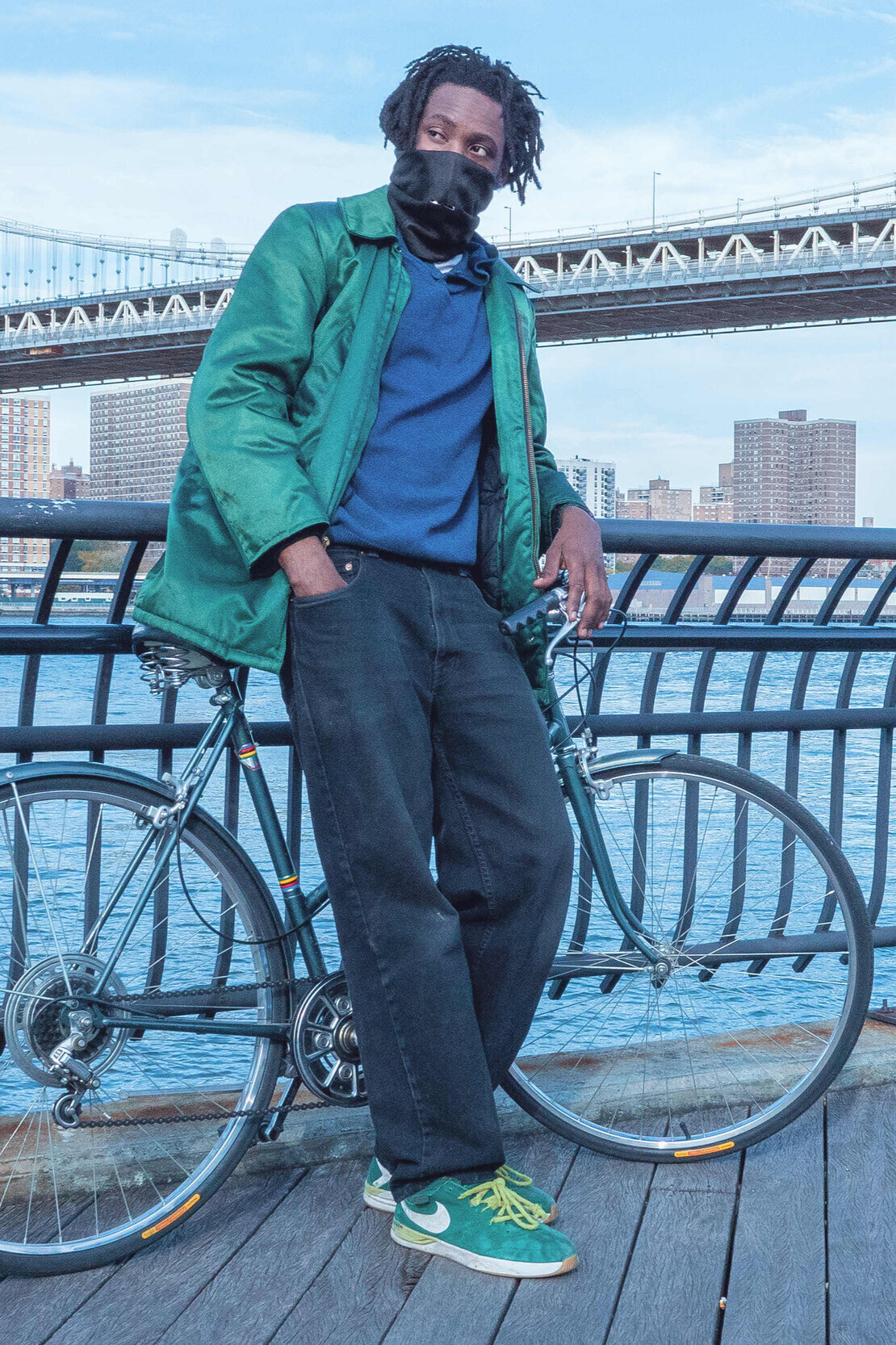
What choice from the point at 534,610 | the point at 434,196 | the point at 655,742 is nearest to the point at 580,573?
the point at 534,610

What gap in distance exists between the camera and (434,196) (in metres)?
1.59

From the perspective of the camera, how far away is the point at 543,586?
1.69 m

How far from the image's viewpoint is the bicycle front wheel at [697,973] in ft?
5.87

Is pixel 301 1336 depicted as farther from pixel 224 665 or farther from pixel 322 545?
pixel 322 545

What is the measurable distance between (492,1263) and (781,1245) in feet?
1.16

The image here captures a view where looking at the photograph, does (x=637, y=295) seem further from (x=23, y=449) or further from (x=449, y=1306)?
(x=449, y=1306)

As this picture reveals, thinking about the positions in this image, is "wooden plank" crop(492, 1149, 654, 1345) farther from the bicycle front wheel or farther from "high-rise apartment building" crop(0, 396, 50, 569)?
"high-rise apartment building" crop(0, 396, 50, 569)

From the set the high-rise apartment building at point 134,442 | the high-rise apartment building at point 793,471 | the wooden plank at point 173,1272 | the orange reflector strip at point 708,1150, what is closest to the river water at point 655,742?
the wooden plank at point 173,1272

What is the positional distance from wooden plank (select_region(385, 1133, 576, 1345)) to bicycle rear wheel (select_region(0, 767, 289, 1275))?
0.28 meters

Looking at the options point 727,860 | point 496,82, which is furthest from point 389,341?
point 727,860

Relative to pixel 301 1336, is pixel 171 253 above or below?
above

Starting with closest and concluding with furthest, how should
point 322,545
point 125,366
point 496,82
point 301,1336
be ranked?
point 301,1336 < point 322,545 < point 496,82 < point 125,366

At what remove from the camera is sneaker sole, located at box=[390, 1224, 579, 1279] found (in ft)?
4.85

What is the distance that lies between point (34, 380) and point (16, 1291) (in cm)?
3753
